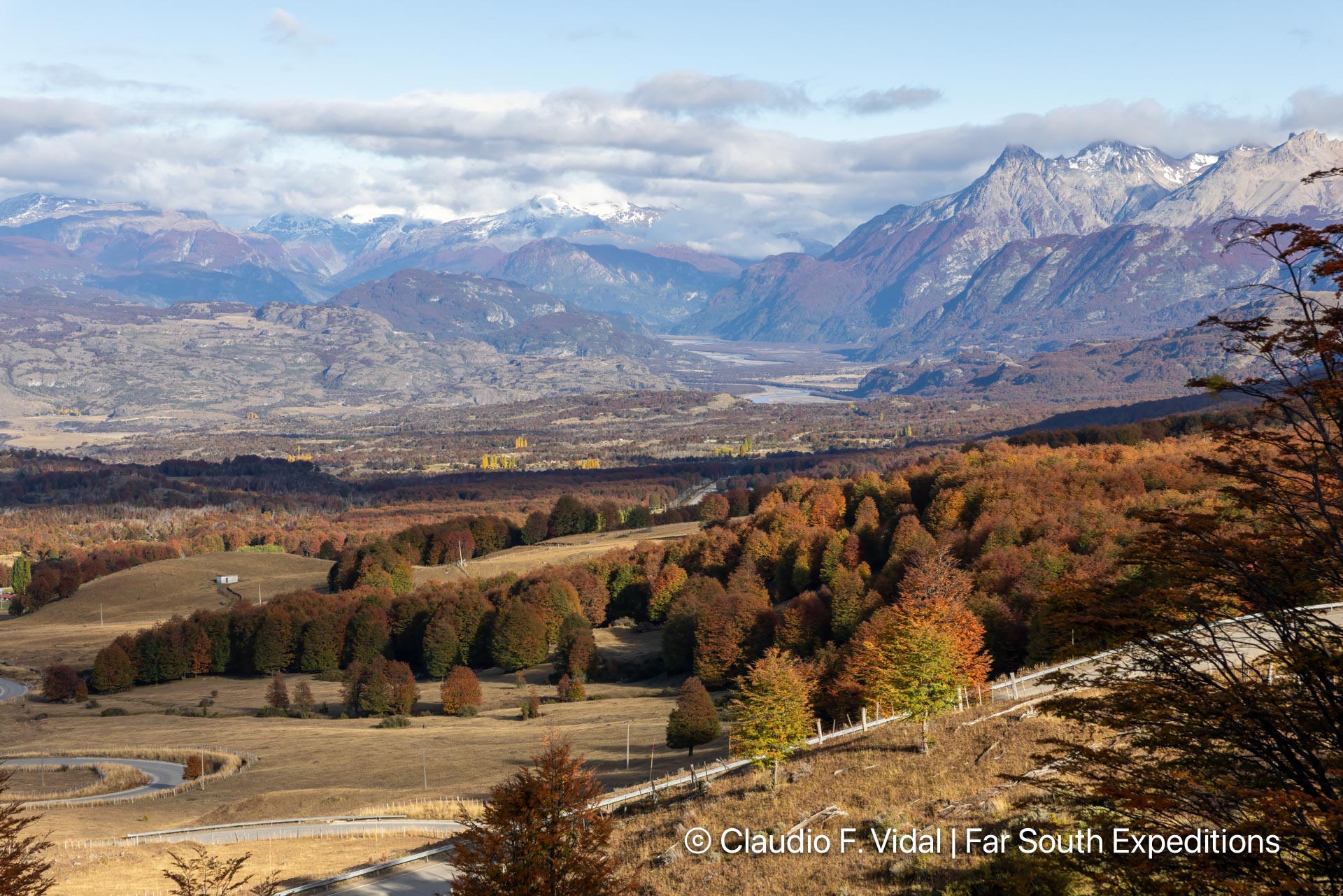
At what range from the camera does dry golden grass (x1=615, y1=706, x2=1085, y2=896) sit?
26.0 metres

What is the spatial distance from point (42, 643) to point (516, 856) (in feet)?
471

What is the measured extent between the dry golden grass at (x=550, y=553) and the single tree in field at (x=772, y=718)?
113974 mm

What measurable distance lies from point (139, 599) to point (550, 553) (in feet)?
208

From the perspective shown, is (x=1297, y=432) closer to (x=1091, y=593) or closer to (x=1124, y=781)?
(x=1091, y=593)

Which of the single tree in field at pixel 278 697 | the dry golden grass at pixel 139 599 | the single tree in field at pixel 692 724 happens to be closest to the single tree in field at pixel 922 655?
the single tree in field at pixel 692 724

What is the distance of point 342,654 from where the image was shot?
13012 cm

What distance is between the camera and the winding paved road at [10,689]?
115000mm

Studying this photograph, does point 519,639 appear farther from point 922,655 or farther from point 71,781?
point 922,655

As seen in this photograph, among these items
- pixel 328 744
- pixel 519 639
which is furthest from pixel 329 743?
pixel 519 639

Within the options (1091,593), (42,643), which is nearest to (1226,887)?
(1091,593)

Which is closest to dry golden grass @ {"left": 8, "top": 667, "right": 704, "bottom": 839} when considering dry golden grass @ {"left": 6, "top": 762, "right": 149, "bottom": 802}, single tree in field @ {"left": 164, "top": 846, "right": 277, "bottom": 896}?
dry golden grass @ {"left": 6, "top": 762, "right": 149, "bottom": 802}

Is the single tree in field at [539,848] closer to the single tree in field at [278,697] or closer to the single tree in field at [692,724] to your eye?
the single tree in field at [692,724]

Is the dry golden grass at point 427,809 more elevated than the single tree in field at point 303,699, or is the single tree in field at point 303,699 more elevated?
the single tree in field at point 303,699

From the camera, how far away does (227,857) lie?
4400cm
